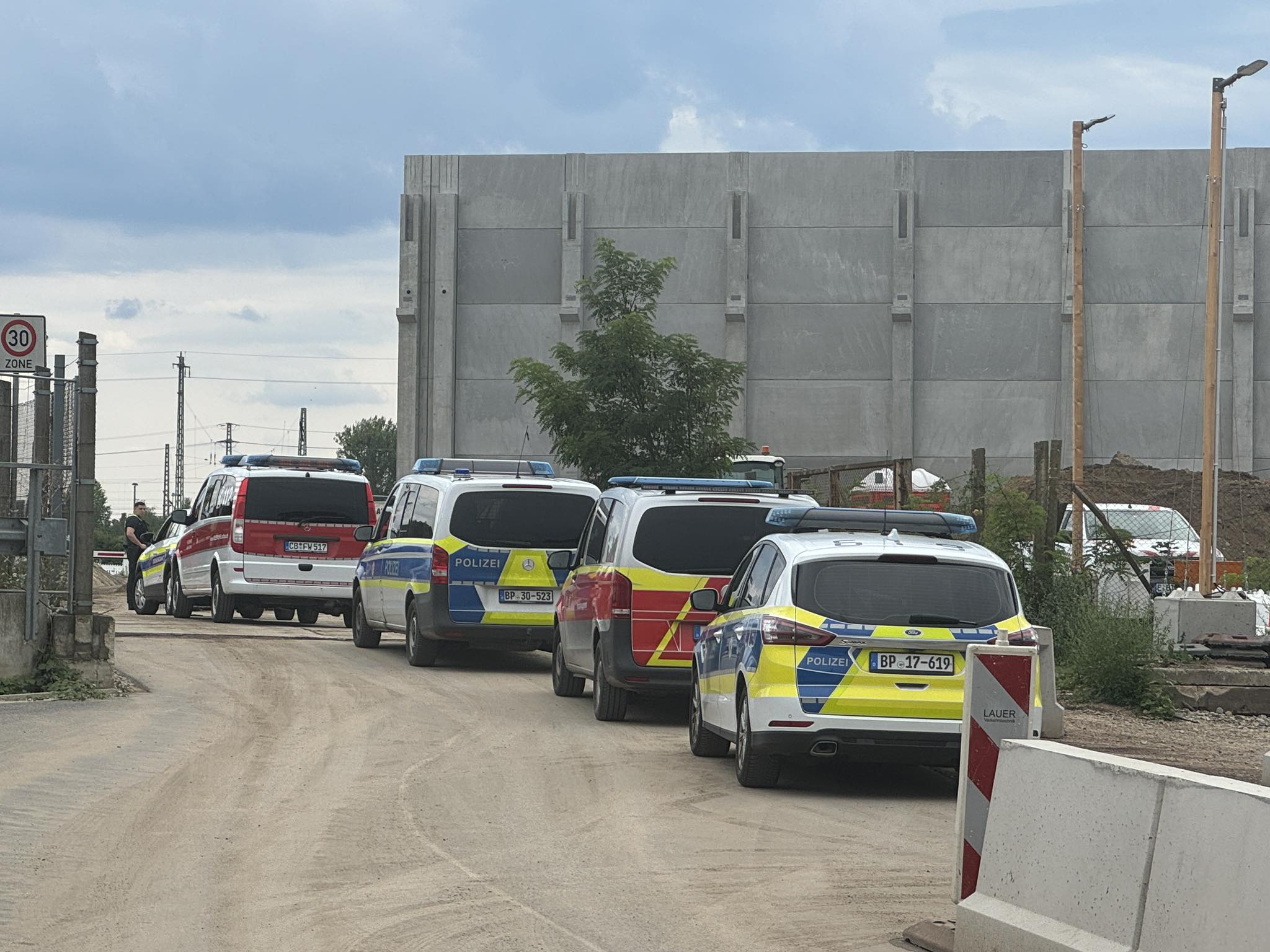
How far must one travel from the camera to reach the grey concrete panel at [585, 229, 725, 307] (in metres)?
56.1

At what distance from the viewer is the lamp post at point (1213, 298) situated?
80.4 feet

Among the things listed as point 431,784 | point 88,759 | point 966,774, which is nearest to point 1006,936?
point 966,774

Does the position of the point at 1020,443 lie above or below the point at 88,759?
above

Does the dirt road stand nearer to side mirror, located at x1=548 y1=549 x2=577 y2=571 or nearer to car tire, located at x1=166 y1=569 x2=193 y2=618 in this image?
side mirror, located at x1=548 y1=549 x2=577 y2=571

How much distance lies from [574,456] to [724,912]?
61.5 feet

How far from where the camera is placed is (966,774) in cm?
745

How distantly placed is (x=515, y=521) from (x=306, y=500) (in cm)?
686

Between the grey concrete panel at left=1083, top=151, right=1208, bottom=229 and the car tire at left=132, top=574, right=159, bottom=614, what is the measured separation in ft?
110

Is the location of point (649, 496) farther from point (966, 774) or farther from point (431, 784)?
point (966, 774)

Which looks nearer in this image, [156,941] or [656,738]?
Answer: [156,941]

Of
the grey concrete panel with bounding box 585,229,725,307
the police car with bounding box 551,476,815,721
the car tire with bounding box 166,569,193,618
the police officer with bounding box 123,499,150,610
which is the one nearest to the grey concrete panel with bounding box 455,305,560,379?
the grey concrete panel with bounding box 585,229,725,307

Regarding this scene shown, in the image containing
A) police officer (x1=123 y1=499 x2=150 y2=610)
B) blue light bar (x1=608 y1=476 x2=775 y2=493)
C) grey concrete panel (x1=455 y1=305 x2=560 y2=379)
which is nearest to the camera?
blue light bar (x1=608 y1=476 x2=775 y2=493)

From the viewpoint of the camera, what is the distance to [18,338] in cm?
1558

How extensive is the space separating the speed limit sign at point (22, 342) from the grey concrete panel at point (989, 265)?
139 feet
